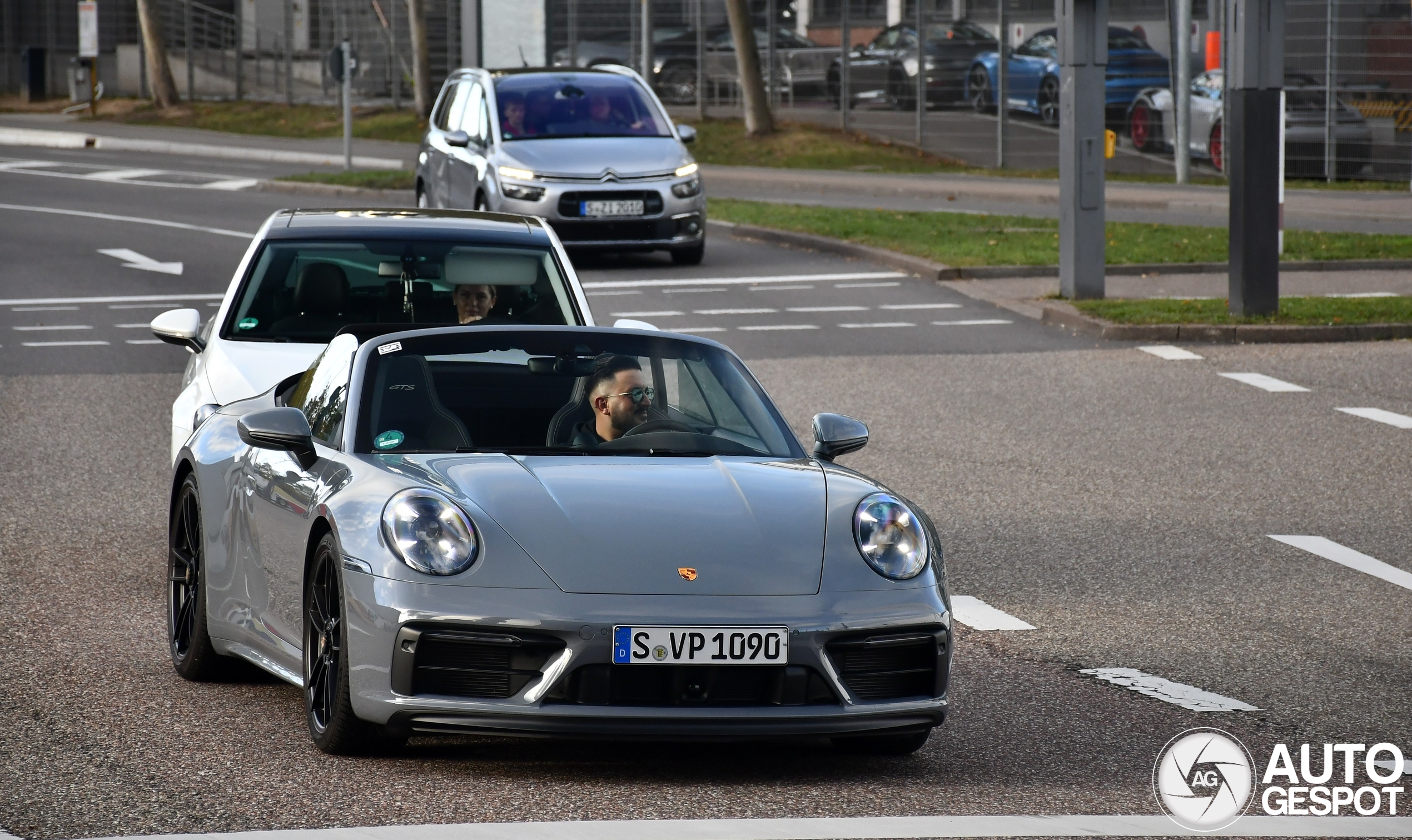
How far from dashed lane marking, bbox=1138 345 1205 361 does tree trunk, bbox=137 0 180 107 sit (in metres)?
37.0

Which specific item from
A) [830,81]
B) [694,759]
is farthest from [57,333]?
[830,81]

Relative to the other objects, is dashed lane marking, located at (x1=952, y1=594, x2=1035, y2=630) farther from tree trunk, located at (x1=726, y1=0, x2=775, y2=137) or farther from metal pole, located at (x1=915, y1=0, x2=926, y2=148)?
tree trunk, located at (x1=726, y1=0, x2=775, y2=137)

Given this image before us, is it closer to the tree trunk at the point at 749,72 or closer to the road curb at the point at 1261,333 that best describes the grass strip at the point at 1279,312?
the road curb at the point at 1261,333

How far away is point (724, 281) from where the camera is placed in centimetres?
2134

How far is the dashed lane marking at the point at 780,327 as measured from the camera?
59.0ft

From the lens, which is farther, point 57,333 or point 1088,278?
point 1088,278

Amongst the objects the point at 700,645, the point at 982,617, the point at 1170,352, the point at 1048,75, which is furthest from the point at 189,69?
the point at 700,645

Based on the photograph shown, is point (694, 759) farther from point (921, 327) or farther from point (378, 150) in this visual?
point (378, 150)

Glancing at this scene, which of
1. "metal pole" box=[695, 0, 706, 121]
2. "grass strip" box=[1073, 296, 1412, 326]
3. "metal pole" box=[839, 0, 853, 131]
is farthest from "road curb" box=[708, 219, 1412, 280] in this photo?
"metal pole" box=[695, 0, 706, 121]

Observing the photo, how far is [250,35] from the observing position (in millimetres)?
55031

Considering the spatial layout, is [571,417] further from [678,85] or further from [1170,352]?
[678,85]

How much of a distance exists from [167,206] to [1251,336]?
55.2 ft

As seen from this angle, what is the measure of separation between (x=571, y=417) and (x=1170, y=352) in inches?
427

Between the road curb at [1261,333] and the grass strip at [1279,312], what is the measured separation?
0.10 m
